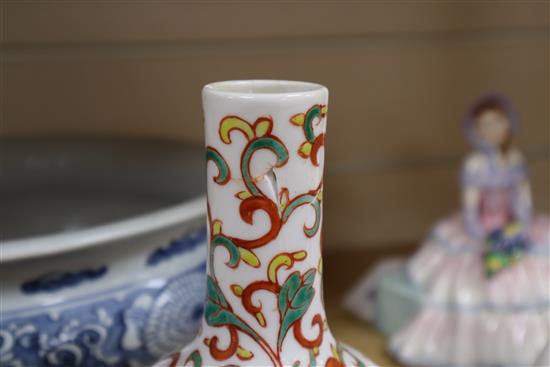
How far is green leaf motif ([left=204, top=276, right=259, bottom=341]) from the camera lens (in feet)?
1.11

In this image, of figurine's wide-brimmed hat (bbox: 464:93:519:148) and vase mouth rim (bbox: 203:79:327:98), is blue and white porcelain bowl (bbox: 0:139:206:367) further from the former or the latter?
figurine's wide-brimmed hat (bbox: 464:93:519:148)

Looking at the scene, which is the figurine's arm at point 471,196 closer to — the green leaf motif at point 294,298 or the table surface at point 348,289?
the table surface at point 348,289

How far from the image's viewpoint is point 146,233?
1.38ft

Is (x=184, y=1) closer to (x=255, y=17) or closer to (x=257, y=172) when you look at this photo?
(x=255, y=17)

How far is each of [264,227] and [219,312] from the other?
52mm

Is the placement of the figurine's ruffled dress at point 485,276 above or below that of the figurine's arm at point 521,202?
below

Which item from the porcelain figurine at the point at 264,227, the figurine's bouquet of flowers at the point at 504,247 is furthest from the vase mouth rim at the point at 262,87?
the figurine's bouquet of flowers at the point at 504,247

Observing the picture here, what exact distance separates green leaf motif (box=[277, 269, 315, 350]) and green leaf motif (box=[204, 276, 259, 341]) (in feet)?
0.05

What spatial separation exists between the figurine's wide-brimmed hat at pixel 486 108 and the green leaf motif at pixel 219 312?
1.02 feet

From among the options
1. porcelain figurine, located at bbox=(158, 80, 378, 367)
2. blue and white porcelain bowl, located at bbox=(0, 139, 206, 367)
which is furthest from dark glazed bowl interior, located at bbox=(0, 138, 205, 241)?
porcelain figurine, located at bbox=(158, 80, 378, 367)

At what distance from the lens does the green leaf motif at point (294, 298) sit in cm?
33

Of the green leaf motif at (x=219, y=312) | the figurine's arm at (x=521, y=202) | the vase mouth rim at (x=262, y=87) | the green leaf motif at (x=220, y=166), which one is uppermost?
the vase mouth rim at (x=262, y=87)

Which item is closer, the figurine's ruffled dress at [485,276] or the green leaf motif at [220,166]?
the green leaf motif at [220,166]

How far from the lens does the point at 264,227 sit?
0.32m
